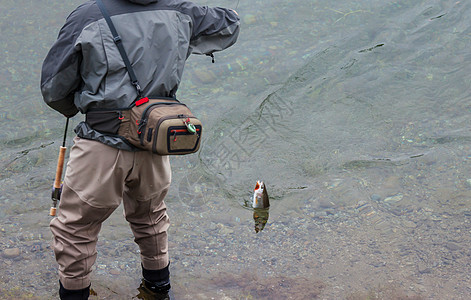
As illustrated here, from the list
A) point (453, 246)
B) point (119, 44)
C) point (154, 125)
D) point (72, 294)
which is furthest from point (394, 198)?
point (119, 44)

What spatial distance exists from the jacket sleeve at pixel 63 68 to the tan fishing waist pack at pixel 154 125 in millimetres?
198

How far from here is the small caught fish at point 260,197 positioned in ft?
16.3

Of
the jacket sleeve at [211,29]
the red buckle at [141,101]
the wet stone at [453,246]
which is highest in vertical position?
the jacket sleeve at [211,29]

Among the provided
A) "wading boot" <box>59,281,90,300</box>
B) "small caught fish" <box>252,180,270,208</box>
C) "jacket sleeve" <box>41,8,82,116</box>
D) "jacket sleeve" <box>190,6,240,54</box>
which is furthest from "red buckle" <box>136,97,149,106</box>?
"small caught fish" <box>252,180,270,208</box>

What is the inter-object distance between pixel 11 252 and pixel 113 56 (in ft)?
7.44

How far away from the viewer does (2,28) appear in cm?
803

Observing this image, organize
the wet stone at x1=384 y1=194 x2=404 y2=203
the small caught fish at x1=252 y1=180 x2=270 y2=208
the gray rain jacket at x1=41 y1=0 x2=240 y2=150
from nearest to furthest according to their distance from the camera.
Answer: the gray rain jacket at x1=41 y1=0 x2=240 y2=150 → the small caught fish at x1=252 y1=180 x2=270 y2=208 → the wet stone at x1=384 y1=194 x2=404 y2=203

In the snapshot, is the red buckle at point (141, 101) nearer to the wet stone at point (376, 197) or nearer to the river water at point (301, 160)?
the river water at point (301, 160)

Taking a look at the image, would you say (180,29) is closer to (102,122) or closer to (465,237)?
(102,122)

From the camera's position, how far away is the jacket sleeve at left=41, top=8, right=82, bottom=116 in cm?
273

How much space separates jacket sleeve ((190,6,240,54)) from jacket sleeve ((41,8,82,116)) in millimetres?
765

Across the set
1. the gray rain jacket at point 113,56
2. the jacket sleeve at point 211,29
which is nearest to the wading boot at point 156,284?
the gray rain jacket at point 113,56

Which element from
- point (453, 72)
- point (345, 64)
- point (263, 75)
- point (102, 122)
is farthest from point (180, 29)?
point (453, 72)

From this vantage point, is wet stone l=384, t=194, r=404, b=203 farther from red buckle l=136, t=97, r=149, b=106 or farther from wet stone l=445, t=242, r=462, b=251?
red buckle l=136, t=97, r=149, b=106
